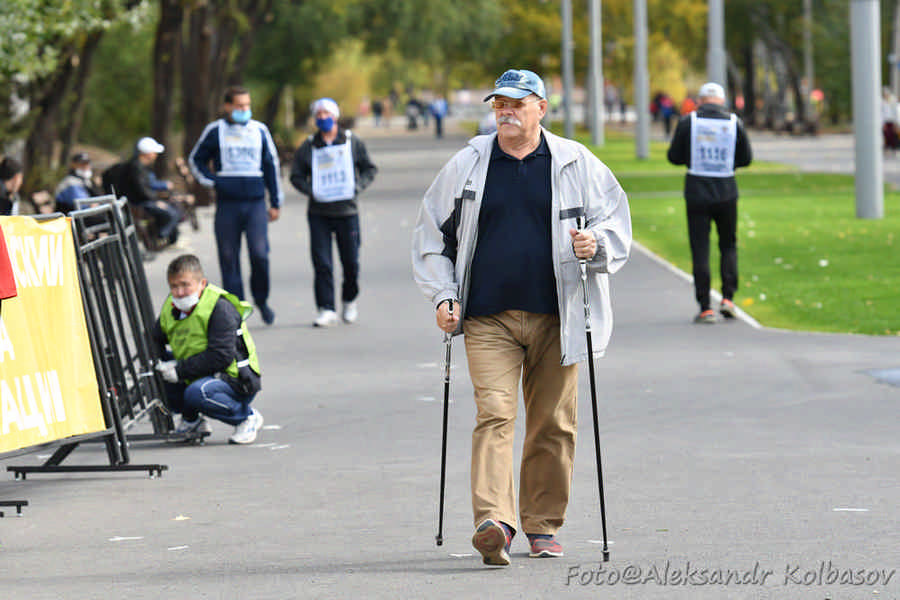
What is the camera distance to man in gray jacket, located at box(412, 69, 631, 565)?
6.66 metres

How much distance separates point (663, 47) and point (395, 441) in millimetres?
71486

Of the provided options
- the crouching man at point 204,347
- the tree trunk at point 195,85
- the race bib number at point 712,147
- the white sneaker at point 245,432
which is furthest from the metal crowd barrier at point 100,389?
the tree trunk at point 195,85

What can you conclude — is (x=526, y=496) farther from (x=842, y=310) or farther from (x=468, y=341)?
(x=842, y=310)

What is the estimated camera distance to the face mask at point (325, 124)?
1484 cm

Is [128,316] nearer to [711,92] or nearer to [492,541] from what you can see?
[492,541]

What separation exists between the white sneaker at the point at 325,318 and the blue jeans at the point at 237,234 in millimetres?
554

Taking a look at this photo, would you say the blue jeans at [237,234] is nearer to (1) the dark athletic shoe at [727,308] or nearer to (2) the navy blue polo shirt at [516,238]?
(1) the dark athletic shoe at [727,308]

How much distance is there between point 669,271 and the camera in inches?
747

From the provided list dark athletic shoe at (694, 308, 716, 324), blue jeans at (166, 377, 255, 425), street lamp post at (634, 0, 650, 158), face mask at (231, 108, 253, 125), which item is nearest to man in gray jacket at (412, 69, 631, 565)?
blue jeans at (166, 377, 255, 425)

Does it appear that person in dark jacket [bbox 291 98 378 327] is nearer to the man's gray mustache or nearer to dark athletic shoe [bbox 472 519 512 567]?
the man's gray mustache

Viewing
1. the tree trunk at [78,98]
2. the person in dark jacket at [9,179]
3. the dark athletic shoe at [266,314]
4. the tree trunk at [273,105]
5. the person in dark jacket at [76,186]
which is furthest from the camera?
the tree trunk at [273,105]

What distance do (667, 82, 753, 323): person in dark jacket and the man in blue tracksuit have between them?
3280 mm

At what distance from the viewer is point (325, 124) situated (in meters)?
14.9

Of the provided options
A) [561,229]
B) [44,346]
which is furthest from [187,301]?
[561,229]
